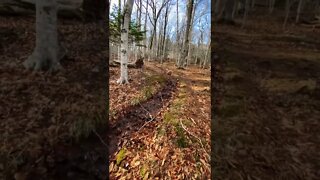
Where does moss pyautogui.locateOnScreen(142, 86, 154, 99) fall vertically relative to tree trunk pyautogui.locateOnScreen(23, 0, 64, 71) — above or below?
below

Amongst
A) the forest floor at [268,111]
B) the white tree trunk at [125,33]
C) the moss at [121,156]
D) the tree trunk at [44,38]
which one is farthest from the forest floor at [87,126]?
the white tree trunk at [125,33]

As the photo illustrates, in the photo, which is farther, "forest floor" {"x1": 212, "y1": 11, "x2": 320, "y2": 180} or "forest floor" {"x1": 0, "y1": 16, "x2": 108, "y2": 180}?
"forest floor" {"x1": 212, "y1": 11, "x2": 320, "y2": 180}

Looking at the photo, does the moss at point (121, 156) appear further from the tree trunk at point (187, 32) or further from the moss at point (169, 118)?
the tree trunk at point (187, 32)

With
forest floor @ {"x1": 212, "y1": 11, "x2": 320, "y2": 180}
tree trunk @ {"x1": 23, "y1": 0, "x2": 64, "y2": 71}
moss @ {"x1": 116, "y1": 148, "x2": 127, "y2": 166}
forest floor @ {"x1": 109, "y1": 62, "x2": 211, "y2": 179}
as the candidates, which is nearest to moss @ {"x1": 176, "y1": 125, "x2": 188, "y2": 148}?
forest floor @ {"x1": 109, "y1": 62, "x2": 211, "y2": 179}

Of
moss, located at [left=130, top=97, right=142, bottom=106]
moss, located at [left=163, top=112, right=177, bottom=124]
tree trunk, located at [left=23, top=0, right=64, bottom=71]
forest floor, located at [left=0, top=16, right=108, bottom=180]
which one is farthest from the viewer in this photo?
moss, located at [left=130, top=97, right=142, bottom=106]

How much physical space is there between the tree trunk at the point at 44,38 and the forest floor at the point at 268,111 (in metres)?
3.89

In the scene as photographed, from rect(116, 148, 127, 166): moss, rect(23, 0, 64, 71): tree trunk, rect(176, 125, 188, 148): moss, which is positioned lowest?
rect(116, 148, 127, 166): moss

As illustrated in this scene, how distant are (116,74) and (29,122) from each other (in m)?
5.78

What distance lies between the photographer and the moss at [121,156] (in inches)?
151

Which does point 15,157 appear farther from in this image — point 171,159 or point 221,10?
point 221,10

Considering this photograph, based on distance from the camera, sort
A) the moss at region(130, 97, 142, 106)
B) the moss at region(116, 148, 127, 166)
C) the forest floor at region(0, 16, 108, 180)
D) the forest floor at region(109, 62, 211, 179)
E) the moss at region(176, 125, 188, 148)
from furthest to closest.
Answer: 1. the moss at region(130, 97, 142, 106)
2. the moss at region(176, 125, 188, 148)
3. the moss at region(116, 148, 127, 166)
4. the forest floor at region(109, 62, 211, 179)
5. the forest floor at region(0, 16, 108, 180)

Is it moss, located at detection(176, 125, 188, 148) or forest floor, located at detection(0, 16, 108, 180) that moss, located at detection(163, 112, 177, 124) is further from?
forest floor, located at detection(0, 16, 108, 180)

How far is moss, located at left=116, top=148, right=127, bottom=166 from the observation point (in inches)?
151

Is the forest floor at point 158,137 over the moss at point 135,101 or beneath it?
beneath
